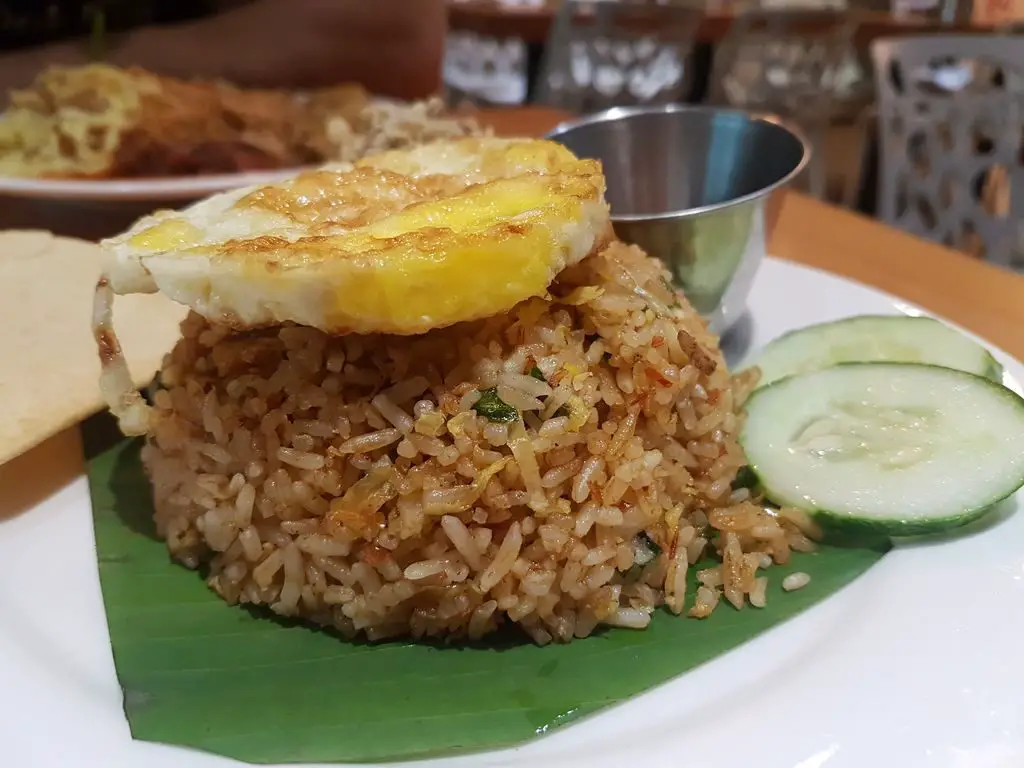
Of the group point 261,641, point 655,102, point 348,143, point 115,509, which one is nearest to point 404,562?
point 261,641

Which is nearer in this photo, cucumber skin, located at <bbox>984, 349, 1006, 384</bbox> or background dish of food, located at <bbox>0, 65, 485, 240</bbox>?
cucumber skin, located at <bbox>984, 349, 1006, 384</bbox>

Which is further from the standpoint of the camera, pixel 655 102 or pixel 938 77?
pixel 655 102

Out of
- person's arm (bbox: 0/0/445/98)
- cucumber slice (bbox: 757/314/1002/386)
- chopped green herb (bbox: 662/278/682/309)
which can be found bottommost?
cucumber slice (bbox: 757/314/1002/386)

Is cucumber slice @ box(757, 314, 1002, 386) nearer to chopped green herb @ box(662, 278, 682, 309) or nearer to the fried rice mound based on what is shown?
chopped green herb @ box(662, 278, 682, 309)

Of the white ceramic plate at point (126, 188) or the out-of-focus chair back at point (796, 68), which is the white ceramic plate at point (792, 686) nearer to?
the white ceramic plate at point (126, 188)

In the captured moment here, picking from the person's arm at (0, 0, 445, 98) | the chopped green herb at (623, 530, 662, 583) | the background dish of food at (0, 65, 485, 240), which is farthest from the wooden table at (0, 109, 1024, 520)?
the person's arm at (0, 0, 445, 98)

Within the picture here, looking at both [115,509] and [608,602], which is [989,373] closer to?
[608,602]
